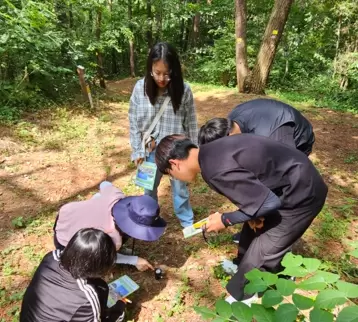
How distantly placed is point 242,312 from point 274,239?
45.0 inches

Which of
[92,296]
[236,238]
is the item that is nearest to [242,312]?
[92,296]

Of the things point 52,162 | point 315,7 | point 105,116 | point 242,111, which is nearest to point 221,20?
point 315,7

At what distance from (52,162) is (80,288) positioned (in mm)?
3225

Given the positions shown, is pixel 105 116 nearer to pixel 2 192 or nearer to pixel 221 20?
pixel 2 192

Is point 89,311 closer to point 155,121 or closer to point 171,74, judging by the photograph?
point 155,121

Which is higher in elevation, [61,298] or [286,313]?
[286,313]

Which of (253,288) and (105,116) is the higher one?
(253,288)

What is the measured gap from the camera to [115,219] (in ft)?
6.91

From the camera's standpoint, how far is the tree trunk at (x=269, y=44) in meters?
7.57

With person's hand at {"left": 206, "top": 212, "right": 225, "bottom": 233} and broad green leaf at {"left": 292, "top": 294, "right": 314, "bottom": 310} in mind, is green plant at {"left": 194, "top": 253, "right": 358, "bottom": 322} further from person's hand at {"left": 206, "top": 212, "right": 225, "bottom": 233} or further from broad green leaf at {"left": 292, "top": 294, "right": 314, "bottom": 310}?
person's hand at {"left": 206, "top": 212, "right": 225, "bottom": 233}

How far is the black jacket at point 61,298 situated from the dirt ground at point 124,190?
28.6 inches

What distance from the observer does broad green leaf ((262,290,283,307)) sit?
943 millimetres

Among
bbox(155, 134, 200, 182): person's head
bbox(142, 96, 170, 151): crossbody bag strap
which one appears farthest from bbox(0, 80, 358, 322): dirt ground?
bbox(155, 134, 200, 182): person's head

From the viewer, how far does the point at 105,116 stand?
647 centimetres
